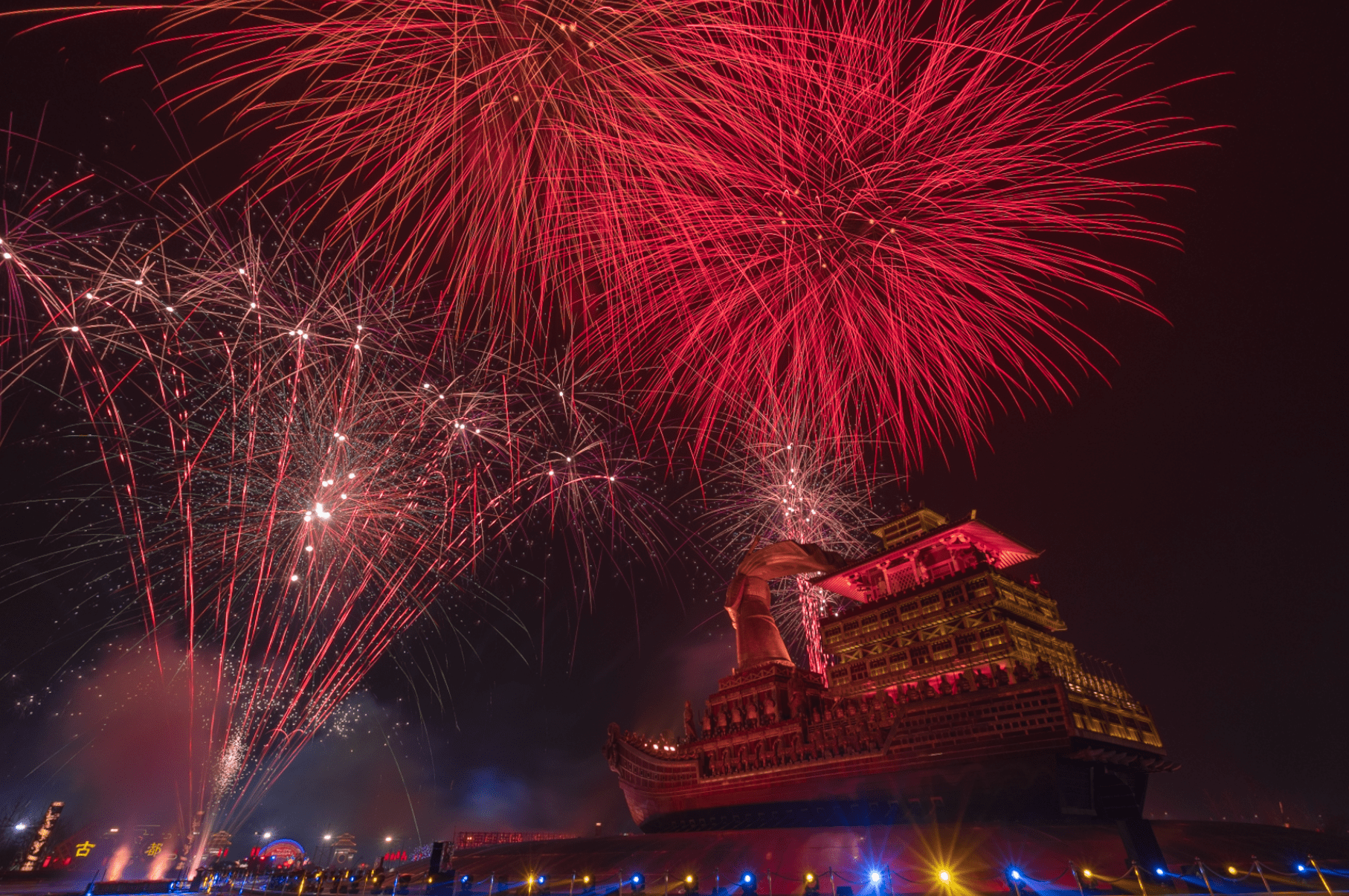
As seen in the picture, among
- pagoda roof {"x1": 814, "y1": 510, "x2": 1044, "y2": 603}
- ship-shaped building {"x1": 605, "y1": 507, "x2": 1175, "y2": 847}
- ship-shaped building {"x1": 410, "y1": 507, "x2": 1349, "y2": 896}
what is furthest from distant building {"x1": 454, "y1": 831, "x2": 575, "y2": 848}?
pagoda roof {"x1": 814, "y1": 510, "x2": 1044, "y2": 603}

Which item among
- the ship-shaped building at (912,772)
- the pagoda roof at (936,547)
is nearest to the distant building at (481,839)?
the ship-shaped building at (912,772)

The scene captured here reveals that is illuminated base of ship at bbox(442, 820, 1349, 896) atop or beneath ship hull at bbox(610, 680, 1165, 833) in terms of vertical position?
beneath

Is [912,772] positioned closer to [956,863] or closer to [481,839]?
[956,863]

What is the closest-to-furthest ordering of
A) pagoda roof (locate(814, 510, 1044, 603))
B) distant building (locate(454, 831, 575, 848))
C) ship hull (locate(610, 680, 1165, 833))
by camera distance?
ship hull (locate(610, 680, 1165, 833))
pagoda roof (locate(814, 510, 1044, 603))
distant building (locate(454, 831, 575, 848))

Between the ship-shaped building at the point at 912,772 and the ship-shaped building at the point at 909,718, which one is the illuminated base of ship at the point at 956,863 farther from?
the ship-shaped building at the point at 909,718

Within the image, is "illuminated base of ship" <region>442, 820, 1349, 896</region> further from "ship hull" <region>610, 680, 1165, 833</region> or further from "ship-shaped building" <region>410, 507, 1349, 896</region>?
"ship hull" <region>610, 680, 1165, 833</region>

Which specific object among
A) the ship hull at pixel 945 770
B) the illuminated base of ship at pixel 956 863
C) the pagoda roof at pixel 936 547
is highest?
the pagoda roof at pixel 936 547
